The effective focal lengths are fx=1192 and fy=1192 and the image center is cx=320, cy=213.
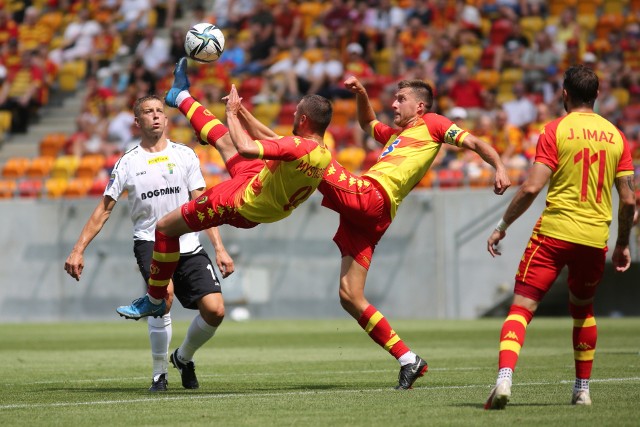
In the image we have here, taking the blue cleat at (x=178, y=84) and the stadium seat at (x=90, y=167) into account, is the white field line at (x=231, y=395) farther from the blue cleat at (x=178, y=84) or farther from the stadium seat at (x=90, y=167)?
the stadium seat at (x=90, y=167)

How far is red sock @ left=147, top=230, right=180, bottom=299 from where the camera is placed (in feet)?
29.4

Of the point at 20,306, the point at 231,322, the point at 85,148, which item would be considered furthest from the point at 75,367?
the point at 85,148

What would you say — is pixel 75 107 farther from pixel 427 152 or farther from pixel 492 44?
pixel 427 152

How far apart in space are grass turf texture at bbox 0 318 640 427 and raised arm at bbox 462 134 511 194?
150 cm

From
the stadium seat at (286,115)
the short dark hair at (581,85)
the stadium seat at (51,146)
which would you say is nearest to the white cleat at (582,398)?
the short dark hair at (581,85)

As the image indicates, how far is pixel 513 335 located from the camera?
7.48 m

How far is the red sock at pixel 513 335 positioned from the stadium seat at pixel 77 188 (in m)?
17.2

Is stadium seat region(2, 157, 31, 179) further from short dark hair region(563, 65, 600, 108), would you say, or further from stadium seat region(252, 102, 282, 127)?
short dark hair region(563, 65, 600, 108)

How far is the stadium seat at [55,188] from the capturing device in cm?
2409

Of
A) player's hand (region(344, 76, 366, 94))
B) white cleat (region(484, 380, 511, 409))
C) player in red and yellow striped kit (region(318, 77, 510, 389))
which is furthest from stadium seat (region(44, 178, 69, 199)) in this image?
white cleat (region(484, 380, 511, 409))

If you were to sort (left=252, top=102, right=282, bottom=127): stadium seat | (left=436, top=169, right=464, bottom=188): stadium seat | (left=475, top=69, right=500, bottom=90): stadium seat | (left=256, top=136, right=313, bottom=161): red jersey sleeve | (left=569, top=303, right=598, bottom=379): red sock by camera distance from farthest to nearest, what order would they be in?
1. (left=252, top=102, right=282, bottom=127): stadium seat
2. (left=475, top=69, right=500, bottom=90): stadium seat
3. (left=436, top=169, right=464, bottom=188): stadium seat
4. (left=256, top=136, right=313, bottom=161): red jersey sleeve
5. (left=569, top=303, right=598, bottom=379): red sock

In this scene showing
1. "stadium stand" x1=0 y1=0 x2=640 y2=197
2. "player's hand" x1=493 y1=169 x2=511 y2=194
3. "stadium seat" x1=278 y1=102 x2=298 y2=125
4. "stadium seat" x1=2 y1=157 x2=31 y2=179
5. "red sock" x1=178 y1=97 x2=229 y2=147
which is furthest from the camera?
"stadium seat" x1=2 y1=157 x2=31 y2=179

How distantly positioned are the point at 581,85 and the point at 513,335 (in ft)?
5.45

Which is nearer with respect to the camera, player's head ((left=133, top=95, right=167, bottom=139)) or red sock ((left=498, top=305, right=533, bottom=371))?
red sock ((left=498, top=305, right=533, bottom=371))
